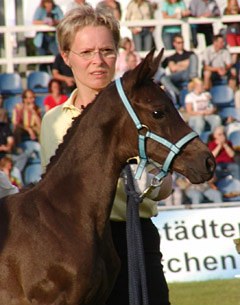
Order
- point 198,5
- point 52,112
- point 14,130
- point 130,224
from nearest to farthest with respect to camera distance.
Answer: point 130,224
point 52,112
point 14,130
point 198,5

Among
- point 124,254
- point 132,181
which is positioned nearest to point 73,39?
point 132,181

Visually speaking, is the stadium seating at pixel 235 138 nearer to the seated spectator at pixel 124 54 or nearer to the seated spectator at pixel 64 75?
the seated spectator at pixel 124 54

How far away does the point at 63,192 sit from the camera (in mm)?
4578

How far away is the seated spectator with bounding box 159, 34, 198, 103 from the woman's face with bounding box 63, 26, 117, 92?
7798mm

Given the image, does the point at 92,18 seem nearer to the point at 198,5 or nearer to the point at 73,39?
the point at 73,39

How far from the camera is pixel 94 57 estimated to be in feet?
16.2

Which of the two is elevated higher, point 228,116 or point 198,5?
point 198,5

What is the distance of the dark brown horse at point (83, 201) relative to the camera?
14.3 ft

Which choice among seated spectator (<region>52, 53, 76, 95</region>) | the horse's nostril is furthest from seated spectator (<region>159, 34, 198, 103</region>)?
the horse's nostril

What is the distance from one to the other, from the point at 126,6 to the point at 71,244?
9017 millimetres

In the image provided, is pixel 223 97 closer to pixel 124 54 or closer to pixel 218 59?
pixel 218 59

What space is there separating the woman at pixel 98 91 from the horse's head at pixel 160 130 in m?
0.48

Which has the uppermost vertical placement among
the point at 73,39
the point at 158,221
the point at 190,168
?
the point at 73,39

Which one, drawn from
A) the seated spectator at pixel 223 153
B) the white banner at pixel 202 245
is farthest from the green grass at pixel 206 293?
the seated spectator at pixel 223 153
